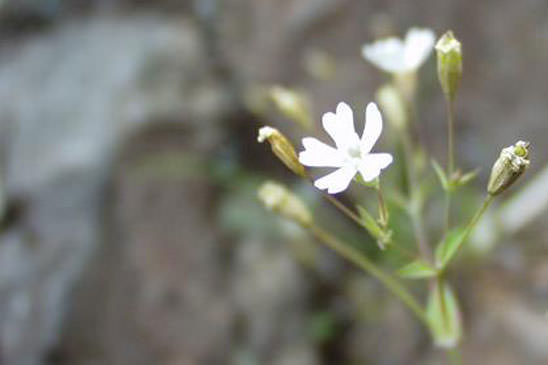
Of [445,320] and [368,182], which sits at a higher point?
[368,182]

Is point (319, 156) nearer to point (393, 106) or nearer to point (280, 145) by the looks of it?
point (280, 145)

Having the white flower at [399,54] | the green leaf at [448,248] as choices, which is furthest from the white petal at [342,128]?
the white flower at [399,54]

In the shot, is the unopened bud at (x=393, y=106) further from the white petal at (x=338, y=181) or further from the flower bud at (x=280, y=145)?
the white petal at (x=338, y=181)

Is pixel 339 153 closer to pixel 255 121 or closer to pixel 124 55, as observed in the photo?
pixel 255 121

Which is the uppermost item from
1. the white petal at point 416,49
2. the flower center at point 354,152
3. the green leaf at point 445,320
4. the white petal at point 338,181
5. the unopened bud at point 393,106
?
the white petal at point 338,181

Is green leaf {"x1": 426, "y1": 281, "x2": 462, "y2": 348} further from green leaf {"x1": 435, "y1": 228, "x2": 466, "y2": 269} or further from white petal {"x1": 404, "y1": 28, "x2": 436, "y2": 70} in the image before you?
white petal {"x1": 404, "y1": 28, "x2": 436, "y2": 70}

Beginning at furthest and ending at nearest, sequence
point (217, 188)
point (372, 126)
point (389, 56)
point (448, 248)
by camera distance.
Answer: point (217, 188) → point (389, 56) → point (448, 248) → point (372, 126)

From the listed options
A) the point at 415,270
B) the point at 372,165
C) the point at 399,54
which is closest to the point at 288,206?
the point at 415,270
